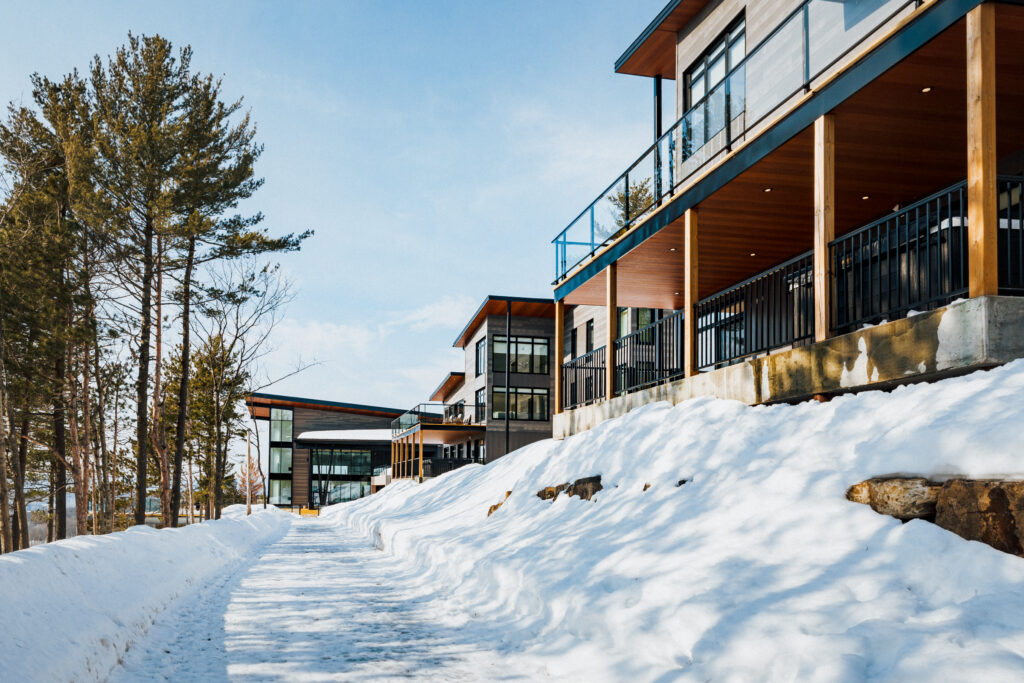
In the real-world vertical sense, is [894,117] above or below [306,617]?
above

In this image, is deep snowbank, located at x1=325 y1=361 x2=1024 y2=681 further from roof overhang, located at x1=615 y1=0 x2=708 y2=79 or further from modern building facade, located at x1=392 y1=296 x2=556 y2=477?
modern building facade, located at x1=392 y1=296 x2=556 y2=477

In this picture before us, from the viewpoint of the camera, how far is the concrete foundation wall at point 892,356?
20.6 feet

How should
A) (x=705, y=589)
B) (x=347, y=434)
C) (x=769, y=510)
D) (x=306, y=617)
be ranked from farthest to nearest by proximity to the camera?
(x=347, y=434) < (x=306, y=617) < (x=769, y=510) < (x=705, y=589)

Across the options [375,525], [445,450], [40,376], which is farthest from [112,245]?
[445,450]

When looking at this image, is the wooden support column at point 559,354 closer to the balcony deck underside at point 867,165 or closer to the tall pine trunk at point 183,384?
the balcony deck underside at point 867,165

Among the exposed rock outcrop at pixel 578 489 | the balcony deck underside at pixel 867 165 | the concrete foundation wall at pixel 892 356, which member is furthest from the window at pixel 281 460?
the concrete foundation wall at pixel 892 356

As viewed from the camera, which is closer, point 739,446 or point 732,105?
point 739,446

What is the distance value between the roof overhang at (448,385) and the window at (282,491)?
42.0 ft

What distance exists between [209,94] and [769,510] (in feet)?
72.0

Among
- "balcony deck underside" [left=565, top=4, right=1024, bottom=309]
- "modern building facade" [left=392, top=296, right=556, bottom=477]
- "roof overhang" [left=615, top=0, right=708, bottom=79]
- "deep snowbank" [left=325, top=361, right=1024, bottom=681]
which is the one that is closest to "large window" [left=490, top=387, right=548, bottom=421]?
"modern building facade" [left=392, top=296, right=556, bottom=477]

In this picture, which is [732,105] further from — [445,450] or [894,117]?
[445,450]

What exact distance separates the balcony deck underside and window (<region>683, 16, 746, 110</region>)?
318cm

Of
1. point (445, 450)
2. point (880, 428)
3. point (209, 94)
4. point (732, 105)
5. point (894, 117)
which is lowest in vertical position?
point (445, 450)

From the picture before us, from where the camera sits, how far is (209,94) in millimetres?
23125
